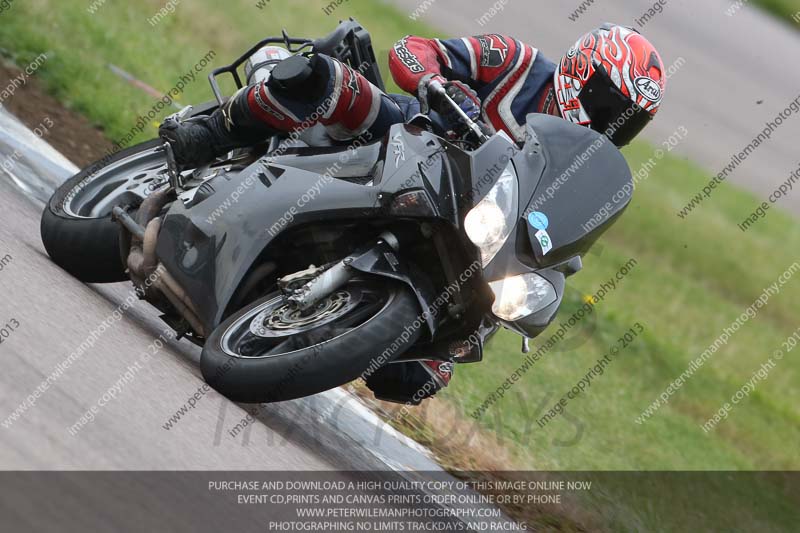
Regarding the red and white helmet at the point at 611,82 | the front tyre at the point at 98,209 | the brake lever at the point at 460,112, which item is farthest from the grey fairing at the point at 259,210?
the red and white helmet at the point at 611,82

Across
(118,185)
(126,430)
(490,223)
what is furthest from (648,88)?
(118,185)

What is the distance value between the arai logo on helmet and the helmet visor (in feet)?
0.19

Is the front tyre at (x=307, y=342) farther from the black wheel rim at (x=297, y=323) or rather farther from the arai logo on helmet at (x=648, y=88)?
the arai logo on helmet at (x=648, y=88)

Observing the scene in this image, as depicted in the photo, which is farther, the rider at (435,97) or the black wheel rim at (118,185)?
the black wheel rim at (118,185)

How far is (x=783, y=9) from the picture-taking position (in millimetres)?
18281

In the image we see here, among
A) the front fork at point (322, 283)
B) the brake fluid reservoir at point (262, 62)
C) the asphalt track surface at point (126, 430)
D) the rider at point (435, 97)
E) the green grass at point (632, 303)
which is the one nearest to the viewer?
the asphalt track surface at point (126, 430)

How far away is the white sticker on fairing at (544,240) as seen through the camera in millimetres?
4223

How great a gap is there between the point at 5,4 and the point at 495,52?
606 centimetres

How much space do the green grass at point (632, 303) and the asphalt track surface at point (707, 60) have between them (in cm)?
46

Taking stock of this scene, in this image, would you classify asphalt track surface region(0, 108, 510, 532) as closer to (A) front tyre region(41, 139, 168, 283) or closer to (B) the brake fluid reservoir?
→ (A) front tyre region(41, 139, 168, 283)

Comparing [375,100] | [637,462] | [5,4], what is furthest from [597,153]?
[5,4]

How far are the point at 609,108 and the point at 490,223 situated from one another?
3.70ft

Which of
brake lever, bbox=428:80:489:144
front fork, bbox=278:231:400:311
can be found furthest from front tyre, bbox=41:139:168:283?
brake lever, bbox=428:80:489:144

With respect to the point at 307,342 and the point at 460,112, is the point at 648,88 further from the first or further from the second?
the point at 307,342
